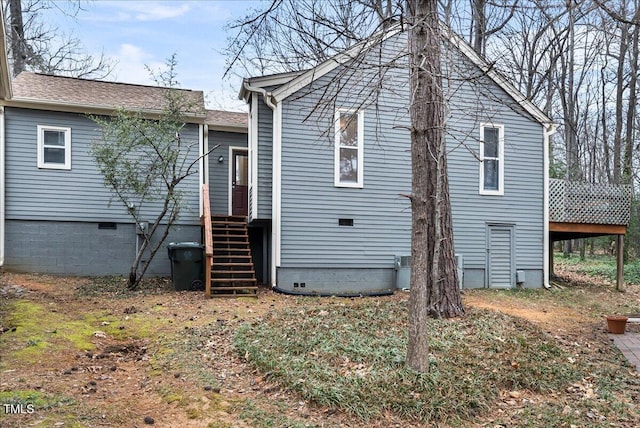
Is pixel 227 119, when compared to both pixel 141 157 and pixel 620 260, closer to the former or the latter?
pixel 141 157

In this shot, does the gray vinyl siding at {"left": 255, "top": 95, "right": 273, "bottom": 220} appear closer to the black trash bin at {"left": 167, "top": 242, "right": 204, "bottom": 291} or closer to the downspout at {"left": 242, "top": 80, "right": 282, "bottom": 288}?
the downspout at {"left": 242, "top": 80, "right": 282, "bottom": 288}

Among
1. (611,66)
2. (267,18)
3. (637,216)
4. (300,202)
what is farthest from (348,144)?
(611,66)

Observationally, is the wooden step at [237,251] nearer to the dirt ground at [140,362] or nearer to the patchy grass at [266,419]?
the dirt ground at [140,362]

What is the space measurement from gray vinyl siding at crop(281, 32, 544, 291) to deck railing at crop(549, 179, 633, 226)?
467 mm

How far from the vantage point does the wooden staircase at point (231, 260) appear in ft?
30.2

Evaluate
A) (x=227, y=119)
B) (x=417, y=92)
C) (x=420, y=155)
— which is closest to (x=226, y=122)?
(x=227, y=119)

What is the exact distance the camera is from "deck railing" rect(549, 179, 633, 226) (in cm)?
1195

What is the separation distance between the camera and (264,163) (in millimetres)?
10258

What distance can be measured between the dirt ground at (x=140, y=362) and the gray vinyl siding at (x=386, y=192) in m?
2.22

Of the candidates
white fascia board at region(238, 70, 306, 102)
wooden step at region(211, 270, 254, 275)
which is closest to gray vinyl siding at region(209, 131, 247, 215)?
white fascia board at region(238, 70, 306, 102)

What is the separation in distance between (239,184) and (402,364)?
9.67m

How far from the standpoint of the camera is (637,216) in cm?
1823

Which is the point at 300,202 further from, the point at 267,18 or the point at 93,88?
the point at 93,88

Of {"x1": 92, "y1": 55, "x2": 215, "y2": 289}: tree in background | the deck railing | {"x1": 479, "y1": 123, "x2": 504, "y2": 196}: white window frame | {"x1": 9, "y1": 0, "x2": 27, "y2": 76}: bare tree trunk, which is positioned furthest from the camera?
{"x1": 9, "y1": 0, "x2": 27, "y2": 76}: bare tree trunk
